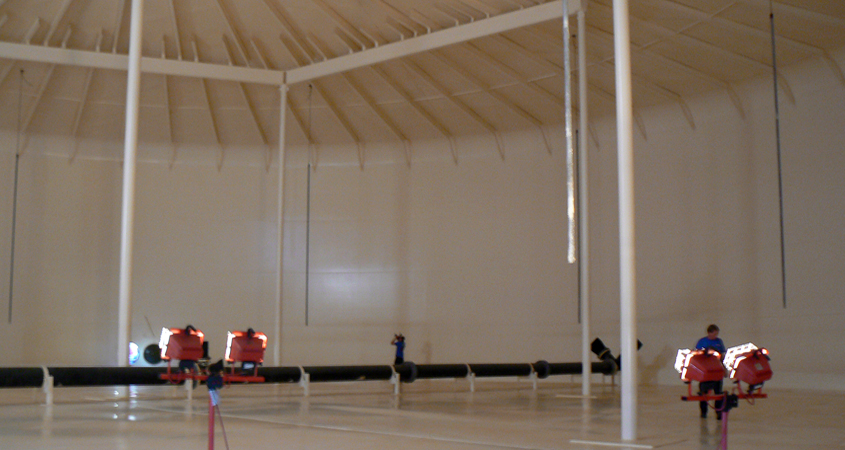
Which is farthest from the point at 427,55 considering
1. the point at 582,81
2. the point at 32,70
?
the point at 32,70

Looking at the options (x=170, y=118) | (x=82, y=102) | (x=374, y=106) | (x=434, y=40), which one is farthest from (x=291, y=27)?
(x=82, y=102)

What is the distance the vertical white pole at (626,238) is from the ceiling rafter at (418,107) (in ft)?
47.3

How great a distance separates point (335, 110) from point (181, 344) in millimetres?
15112

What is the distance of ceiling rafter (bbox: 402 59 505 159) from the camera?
23047 mm

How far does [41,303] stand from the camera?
981 inches

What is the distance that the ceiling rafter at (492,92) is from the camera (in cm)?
2234

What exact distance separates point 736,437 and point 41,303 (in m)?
22.1

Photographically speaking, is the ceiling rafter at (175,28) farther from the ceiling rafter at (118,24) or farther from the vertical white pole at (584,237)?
the vertical white pole at (584,237)

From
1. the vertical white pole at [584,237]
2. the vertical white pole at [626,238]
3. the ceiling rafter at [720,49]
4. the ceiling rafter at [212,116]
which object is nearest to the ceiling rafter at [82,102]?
the ceiling rafter at [212,116]

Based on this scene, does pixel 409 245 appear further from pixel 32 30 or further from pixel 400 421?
pixel 400 421

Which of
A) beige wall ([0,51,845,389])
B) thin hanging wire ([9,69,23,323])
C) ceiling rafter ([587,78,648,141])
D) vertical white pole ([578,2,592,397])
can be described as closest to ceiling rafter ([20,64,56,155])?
thin hanging wire ([9,69,23,323])

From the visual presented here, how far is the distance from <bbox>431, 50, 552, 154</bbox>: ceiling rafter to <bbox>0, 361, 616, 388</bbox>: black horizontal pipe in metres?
8.29

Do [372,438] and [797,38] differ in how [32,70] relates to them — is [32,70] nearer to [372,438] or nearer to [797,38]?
[372,438]

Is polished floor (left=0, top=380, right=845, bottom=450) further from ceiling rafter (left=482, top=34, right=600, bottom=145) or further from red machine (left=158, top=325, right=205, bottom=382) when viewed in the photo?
ceiling rafter (left=482, top=34, right=600, bottom=145)
